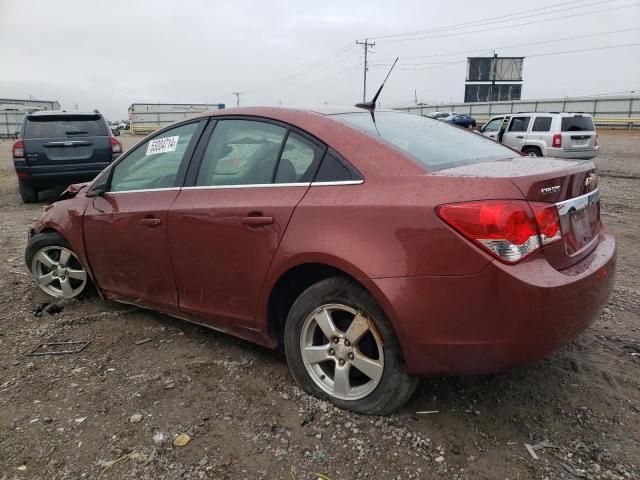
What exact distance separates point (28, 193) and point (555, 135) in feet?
41.8

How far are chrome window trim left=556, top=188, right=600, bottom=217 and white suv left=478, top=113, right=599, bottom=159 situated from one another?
12424mm

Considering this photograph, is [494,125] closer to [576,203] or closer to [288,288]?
[576,203]

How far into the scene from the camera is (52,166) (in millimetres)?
9461

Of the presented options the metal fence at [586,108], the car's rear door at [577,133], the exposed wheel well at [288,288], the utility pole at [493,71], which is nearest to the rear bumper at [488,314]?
the exposed wheel well at [288,288]

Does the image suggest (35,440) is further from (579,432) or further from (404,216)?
(579,432)

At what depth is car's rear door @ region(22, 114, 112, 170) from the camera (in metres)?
9.41

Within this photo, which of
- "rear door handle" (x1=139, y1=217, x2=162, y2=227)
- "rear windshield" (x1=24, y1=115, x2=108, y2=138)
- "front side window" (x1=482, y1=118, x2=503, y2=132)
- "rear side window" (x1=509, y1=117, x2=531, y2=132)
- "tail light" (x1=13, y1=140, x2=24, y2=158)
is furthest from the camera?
"front side window" (x1=482, y1=118, x2=503, y2=132)

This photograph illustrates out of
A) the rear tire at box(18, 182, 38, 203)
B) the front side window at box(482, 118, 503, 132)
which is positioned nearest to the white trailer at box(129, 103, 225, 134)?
the front side window at box(482, 118, 503, 132)

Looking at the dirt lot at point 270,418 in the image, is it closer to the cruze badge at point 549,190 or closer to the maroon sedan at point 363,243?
the maroon sedan at point 363,243

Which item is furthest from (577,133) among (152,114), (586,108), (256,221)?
(152,114)

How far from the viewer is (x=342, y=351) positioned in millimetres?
2664

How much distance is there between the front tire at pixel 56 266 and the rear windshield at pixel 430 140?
263cm

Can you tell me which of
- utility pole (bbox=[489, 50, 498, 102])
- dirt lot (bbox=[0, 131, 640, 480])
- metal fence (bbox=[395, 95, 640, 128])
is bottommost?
dirt lot (bbox=[0, 131, 640, 480])

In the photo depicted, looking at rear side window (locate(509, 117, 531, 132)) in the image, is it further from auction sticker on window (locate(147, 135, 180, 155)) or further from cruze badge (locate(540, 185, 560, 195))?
cruze badge (locate(540, 185, 560, 195))
